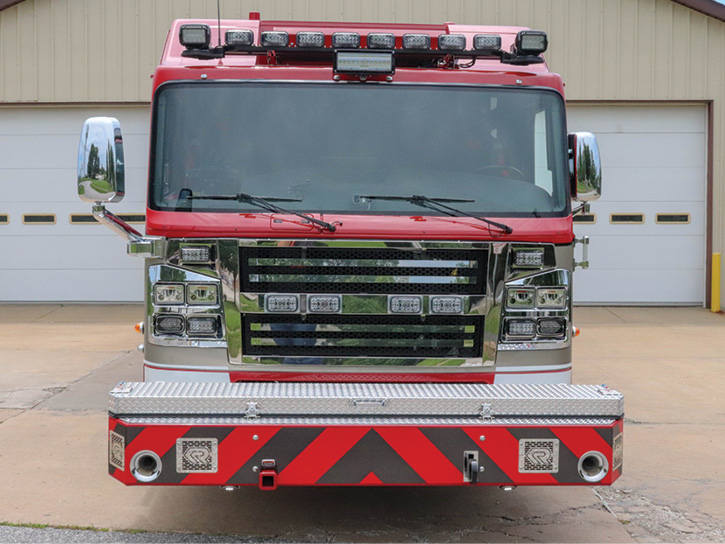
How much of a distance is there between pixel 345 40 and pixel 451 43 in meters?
0.55

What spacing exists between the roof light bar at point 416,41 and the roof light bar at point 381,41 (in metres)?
0.10

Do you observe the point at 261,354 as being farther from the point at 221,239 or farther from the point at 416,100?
the point at 416,100

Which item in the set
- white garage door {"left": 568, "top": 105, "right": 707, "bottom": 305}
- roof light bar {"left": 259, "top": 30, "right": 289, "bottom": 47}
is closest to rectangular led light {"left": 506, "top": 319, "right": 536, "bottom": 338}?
roof light bar {"left": 259, "top": 30, "right": 289, "bottom": 47}

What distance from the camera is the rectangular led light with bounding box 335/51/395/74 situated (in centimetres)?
450

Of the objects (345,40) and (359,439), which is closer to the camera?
(359,439)

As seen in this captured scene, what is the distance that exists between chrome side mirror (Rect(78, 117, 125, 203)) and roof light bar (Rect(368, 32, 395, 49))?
1.36 m

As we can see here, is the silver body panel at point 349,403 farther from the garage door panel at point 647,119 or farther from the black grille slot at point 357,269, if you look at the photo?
the garage door panel at point 647,119

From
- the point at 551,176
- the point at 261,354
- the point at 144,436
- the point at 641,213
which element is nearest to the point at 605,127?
the point at 641,213

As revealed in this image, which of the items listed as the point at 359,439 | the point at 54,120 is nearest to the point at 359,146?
the point at 359,439

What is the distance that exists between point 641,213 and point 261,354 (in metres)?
9.55

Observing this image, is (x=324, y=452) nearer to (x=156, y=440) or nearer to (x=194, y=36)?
(x=156, y=440)

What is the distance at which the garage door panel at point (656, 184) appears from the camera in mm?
12688

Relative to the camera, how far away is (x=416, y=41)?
465cm

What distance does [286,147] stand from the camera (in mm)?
4488
